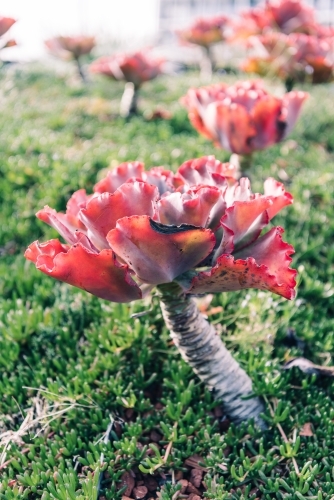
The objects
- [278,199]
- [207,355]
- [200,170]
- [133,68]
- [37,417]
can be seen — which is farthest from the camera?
[133,68]

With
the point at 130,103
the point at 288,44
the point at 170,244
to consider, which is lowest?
the point at 130,103

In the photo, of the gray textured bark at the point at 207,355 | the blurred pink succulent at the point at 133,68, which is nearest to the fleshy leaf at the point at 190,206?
the gray textured bark at the point at 207,355

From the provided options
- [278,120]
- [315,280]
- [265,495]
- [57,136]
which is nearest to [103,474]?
[265,495]

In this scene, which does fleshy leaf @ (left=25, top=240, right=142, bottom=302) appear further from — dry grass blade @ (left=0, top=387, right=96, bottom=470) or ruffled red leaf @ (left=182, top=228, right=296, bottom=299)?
dry grass blade @ (left=0, top=387, right=96, bottom=470)

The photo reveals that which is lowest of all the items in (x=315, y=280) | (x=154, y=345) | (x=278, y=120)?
(x=315, y=280)

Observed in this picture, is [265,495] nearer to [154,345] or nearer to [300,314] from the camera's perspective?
[154,345]

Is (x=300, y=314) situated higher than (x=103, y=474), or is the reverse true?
(x=103, y=474)

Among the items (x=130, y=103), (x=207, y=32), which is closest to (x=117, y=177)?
(x=130, y=103)

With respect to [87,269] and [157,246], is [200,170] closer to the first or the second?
[157,246]
